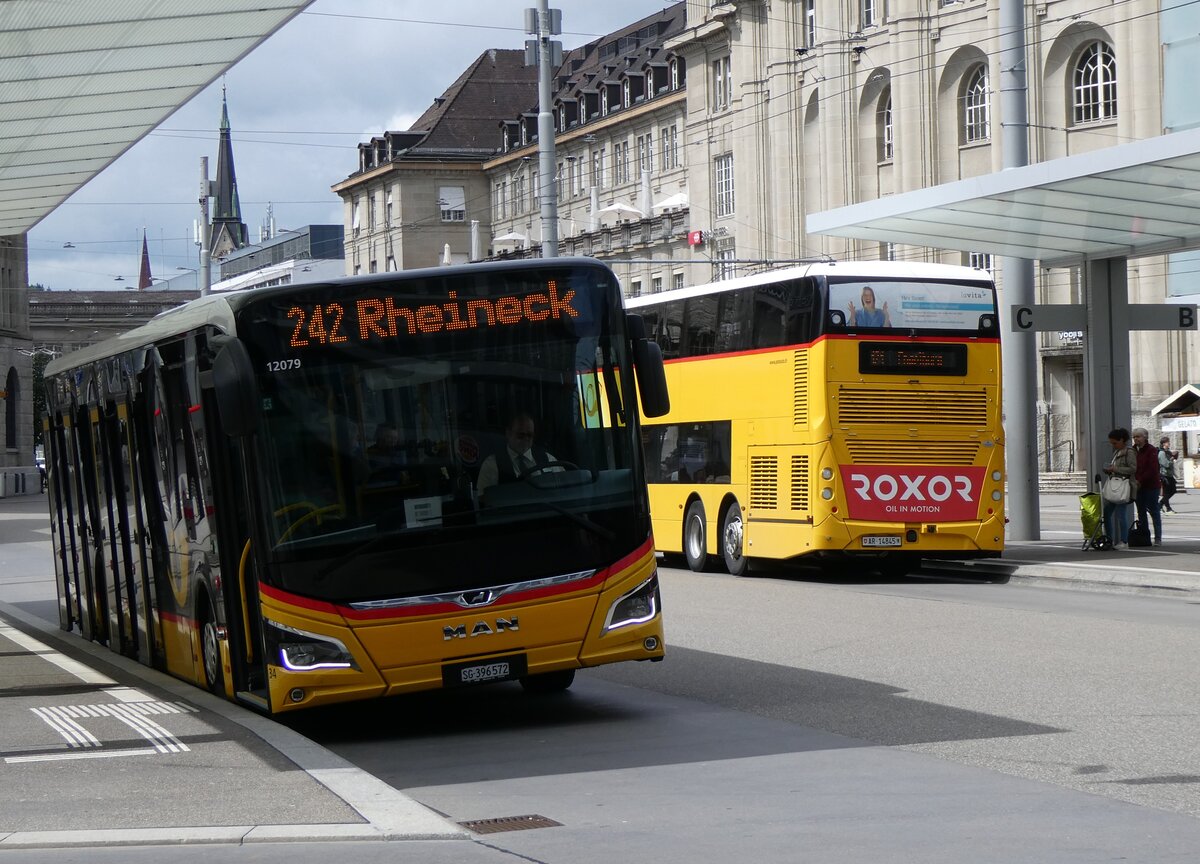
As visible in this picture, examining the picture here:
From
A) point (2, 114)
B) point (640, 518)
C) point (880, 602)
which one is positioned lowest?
point (880, 602)

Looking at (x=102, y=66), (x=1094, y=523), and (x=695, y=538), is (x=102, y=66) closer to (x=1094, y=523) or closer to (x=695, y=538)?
(x=695, y=538)

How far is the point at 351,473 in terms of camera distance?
1025 cm

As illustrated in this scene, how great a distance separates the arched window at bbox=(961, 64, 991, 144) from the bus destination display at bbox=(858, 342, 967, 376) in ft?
122

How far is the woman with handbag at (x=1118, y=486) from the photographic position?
2358 centimetres

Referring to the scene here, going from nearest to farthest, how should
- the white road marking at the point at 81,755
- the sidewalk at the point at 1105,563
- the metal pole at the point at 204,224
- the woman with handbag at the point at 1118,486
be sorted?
the white road marking at the point at 81,755, the sidewalk at the point at 1105,563, the woman with handbag at the point at 1118,486, the metal pole at the point at 204,224

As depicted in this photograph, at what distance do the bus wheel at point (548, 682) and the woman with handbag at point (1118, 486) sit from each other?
12891mm

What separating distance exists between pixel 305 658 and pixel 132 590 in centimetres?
514

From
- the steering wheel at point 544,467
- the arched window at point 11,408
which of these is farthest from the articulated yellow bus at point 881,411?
the arched window at point 11,408

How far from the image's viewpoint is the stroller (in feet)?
80.2

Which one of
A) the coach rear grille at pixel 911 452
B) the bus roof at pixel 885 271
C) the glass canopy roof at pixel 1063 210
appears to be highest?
the glass canopy roof at pixel 1063 210

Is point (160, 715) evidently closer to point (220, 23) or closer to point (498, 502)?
point (498, 502)

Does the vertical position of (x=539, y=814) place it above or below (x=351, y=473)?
below

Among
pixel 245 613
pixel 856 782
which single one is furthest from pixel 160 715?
pixel 856 782

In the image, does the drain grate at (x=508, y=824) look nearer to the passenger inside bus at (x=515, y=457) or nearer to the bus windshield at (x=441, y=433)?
the bus windshield at (x=441, y=433)
